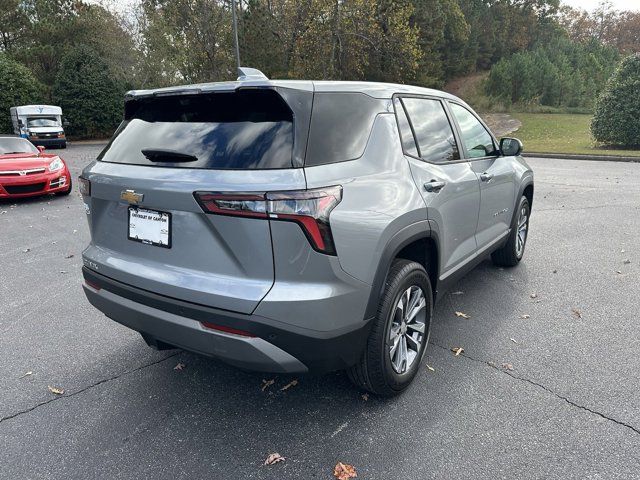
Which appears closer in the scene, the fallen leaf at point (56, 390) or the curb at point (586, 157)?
the fallen leaf at point (56, 390)

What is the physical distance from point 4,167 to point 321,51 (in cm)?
1913

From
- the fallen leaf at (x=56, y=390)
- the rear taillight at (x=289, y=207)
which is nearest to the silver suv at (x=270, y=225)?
the rear taillight at (x=289, y=207)

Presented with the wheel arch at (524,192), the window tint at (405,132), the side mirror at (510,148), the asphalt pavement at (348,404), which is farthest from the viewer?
the wheel arch at (524,192)

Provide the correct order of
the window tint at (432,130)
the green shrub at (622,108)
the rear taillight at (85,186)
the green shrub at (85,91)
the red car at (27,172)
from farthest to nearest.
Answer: the green shrub at (85,91) < the green shrub at (622,108) < the red car at (27,172) < the window tint at (432,130) < the rear taillight at (85,186)

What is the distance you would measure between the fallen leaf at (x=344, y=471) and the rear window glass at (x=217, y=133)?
1464 millimetres

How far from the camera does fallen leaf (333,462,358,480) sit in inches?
84.8

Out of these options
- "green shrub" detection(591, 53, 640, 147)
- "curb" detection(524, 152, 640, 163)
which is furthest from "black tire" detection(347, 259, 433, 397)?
"green shrub" detection(591, 53, 640, 147)

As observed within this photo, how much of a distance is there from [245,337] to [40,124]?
3012cm

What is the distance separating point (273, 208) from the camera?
1.99 meters

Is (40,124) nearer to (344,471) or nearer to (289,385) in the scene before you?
(289,385)

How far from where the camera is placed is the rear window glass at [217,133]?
2.12m

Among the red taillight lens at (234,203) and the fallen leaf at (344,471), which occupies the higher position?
the red taillight lens at (234,203)

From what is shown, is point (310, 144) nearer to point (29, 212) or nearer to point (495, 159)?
point (495, 159)

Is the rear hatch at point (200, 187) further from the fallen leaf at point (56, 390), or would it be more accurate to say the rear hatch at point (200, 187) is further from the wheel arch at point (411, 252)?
the fallen leaf at point (56, 390)
